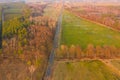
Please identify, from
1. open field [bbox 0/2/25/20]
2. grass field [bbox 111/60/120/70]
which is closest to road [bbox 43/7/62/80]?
grass field [bbox 111/60/120/70]

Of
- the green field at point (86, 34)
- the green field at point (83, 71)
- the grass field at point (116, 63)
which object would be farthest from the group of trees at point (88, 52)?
the green field at point (86, 34)

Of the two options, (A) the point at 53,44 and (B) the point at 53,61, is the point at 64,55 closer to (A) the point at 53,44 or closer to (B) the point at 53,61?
(B) the point at 53,61

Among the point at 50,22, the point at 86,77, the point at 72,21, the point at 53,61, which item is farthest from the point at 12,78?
the point at 72,21

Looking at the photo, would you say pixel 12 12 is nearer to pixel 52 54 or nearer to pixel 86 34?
pixel 86 34

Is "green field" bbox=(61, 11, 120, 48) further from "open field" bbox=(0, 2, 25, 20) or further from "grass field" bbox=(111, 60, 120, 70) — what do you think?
"open field" bbox=(0, 2, 25, 20)

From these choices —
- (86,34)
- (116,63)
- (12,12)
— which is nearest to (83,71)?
(116,63)

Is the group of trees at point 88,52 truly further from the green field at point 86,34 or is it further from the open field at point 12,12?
the open field at point 12,12

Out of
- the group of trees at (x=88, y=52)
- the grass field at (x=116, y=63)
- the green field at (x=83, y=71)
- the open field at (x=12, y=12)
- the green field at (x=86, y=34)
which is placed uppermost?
the open field at (x=12, y=12)
